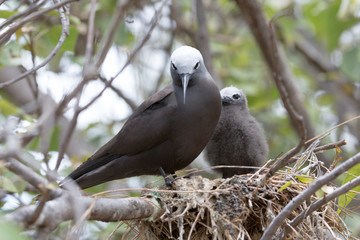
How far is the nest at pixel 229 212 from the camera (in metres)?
3.41

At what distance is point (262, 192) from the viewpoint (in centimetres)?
Result: 352

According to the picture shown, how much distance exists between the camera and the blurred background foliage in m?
4.80

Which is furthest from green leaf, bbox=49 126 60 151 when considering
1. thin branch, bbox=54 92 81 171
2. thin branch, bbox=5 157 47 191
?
thin branch, bbox=54 92 81 171

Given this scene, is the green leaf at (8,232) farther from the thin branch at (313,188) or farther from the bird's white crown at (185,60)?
the bird's white crown at (185,60)

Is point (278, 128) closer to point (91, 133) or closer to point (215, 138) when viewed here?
point (91, 133)

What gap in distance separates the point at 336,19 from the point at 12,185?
4.29 m

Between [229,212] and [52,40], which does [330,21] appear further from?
[229,212]

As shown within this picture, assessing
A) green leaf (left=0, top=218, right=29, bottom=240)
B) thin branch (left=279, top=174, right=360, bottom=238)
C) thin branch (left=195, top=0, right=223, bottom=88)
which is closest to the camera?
green leaf (left=0, top=218, right=29, bottom=240)

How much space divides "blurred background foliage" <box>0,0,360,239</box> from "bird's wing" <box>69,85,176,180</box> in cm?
51

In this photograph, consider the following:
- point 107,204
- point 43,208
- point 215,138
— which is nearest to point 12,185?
point 107,204

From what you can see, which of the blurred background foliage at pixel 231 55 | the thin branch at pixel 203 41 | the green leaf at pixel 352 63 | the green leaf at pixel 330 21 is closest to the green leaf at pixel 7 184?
the blurred background foliage at pixel 231 55

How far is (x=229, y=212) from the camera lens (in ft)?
11.3

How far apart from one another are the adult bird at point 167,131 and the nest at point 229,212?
494mm

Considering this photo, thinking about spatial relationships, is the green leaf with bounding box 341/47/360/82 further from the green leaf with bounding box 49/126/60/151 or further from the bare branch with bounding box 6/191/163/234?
the bare branch with bounding box 6/191/163/234
